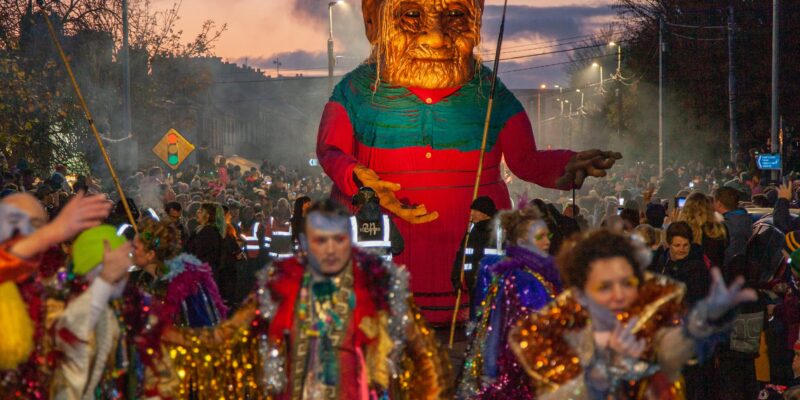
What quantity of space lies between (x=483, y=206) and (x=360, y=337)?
4.42 meters

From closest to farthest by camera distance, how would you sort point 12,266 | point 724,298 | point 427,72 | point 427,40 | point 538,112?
point 724,298 < point 12,266 < point 427,40 < point 427,72 < point 538,112

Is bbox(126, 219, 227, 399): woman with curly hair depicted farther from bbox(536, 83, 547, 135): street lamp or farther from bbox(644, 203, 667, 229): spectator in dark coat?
bbox(536, 83, 547, 135): street lamp

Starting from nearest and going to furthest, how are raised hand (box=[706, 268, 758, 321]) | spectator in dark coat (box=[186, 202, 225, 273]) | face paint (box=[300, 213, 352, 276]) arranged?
1. raised hand (box=[706, 268, 758, 321])
2. face paint (box=[300, 213, 352, 276])
3. spectator in dark coat (box=[186, 202, 225, 273])

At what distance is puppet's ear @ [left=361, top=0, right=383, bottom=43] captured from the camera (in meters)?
11.5

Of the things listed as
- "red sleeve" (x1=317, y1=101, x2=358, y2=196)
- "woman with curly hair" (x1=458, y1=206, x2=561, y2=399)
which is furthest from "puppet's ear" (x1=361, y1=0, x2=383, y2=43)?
"woman with curly hair" (x1=458, y1=206, x2=561, y2=399)

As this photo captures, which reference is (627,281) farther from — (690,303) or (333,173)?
(333,173)

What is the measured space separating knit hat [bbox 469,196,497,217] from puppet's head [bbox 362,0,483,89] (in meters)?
1.45

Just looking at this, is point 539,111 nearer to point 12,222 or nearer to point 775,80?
point 775,80

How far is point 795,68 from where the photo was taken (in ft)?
123

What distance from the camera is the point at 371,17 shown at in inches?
457

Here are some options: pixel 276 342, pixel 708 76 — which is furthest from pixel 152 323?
pixel 708 76

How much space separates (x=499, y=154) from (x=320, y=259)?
586cm

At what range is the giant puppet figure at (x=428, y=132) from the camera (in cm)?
1112

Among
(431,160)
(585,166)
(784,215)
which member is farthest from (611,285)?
(784,215)
